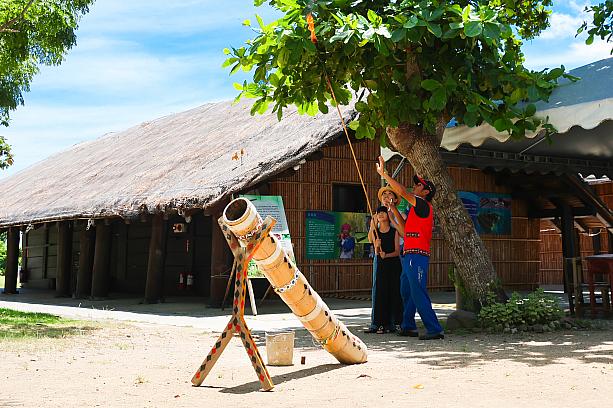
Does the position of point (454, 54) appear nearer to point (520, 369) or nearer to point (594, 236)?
point (520, 369)

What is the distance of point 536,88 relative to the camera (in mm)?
7469

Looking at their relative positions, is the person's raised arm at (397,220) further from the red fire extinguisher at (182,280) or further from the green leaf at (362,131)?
the red fire extinguisher at (182,280)

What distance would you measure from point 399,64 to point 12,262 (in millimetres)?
14149

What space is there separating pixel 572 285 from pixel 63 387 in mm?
7190

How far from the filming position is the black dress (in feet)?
25.1

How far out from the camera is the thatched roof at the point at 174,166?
38.5 ft

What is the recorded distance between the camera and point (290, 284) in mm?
5281

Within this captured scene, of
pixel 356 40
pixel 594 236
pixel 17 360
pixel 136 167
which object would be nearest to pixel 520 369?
pixel 356 40

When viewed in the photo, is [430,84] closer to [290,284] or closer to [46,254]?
[290,284]

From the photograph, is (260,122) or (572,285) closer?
(572,285)

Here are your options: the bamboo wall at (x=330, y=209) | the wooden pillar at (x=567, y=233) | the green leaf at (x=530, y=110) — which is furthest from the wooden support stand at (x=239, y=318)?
the wooden pillar at (x=567, y=233)

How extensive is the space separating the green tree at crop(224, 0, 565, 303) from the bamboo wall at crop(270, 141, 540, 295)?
5.39m

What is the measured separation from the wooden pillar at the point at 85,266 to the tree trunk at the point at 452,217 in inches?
371

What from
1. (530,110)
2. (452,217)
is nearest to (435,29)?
(530,110)
